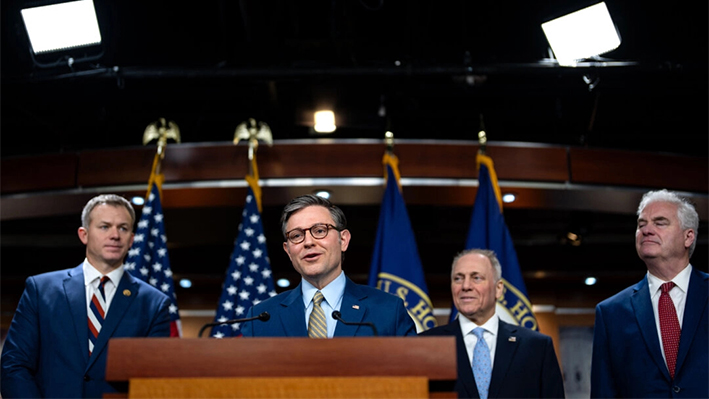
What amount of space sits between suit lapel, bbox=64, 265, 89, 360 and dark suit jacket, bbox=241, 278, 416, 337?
78 centimetres

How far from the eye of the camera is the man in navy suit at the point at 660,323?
2.65 meters

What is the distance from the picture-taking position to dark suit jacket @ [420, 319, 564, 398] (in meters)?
2.83

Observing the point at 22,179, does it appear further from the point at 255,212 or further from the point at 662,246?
the point at 662,246

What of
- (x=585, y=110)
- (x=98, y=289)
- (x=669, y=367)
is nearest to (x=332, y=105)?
(x=585, y=110)

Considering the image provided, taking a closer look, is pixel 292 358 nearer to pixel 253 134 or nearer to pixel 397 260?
pixel 397 260

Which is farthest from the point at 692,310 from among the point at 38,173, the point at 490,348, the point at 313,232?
the point at 38,173

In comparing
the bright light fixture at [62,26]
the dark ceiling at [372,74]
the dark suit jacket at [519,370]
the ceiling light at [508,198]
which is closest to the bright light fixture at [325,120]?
the dark ceiling at [372,74]

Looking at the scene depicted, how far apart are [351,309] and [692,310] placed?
1378mm

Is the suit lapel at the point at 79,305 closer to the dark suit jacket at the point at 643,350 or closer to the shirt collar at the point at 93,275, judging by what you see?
the shirt collar at the point at 93,275

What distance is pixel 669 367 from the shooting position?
106 inches

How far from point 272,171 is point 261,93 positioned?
84 cm

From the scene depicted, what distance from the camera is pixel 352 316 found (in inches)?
89.2

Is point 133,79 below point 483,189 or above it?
above

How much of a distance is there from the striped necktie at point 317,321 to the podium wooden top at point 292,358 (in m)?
0.61
